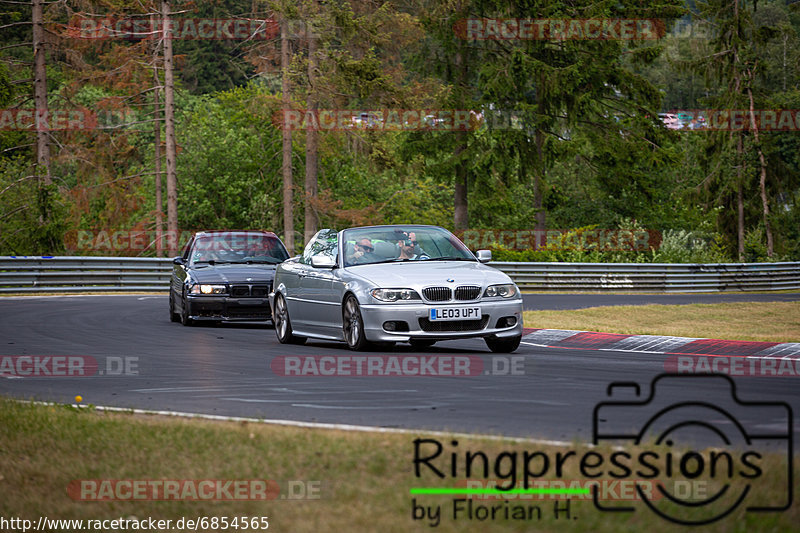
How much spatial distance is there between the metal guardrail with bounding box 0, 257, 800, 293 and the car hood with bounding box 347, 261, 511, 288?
19.3m

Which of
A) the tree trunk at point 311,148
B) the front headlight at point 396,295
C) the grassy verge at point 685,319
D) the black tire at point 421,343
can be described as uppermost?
the tree trunk at point 311,148

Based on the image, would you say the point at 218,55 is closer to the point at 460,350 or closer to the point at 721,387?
the point at 460,350

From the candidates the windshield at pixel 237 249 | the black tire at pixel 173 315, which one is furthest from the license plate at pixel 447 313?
the black tire at pixel 173 315

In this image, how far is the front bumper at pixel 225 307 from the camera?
764 inches

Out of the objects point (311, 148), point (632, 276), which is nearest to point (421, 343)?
point (632, 276)

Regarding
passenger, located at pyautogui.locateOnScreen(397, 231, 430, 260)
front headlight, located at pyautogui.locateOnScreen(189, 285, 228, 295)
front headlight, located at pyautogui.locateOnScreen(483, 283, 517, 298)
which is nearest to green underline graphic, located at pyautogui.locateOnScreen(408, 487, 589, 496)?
front headlight, located at pyautogui.locateOnScreen(483, 283, 517, 298)

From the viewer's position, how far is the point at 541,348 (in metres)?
14.9

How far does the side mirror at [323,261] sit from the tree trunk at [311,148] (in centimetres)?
3098

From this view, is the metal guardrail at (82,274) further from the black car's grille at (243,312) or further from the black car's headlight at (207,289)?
the black car's grille at (243,312)

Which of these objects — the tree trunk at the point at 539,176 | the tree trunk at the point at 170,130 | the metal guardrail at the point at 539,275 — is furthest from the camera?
the tree trunk at the point at 539,176

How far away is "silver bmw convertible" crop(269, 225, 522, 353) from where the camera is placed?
527 inches

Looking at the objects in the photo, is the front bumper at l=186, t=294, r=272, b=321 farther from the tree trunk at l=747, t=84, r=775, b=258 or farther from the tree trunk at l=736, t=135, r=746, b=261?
the tree trunk at l=747, t=84, r=775, b=258

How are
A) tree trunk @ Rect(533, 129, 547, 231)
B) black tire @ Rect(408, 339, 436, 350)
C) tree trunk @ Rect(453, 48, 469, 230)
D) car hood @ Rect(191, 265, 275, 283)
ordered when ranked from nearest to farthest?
black tire @ Rect(408, 339, 436, 350)
car hood @ Rect(191, 265, 275, 283)
tree trunk @ Rect(453, 48, 469, 230)
tree trunk @ Rect(533, 129, 547, 231)

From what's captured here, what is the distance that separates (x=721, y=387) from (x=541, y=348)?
537 centimetres
